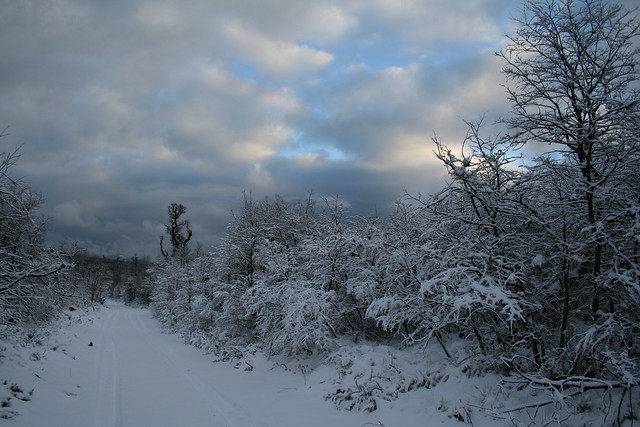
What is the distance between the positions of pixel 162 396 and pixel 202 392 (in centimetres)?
96

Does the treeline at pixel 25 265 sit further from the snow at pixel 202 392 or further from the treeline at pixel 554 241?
the treeline at pixel 554 241

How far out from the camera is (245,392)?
10070 mm

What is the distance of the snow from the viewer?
7348mm

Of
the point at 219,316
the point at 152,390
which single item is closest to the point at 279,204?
the point at 219,316

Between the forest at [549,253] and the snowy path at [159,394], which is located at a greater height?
the forest at [549,253]

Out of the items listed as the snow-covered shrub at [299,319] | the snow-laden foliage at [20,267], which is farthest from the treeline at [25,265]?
the snow-covered shrub at [299,319]

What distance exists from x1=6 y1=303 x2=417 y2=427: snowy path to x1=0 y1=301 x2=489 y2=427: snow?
0.02 metres

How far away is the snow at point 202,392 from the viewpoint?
7.35m

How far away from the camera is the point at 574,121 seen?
6.60m

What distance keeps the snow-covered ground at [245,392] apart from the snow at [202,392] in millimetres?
23

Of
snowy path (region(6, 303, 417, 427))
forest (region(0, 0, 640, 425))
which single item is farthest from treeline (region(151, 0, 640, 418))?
snowy path (region(6, 303, 417, 427))

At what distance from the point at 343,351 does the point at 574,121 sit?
8.04 m

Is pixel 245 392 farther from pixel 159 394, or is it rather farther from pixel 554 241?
pixel 554 241

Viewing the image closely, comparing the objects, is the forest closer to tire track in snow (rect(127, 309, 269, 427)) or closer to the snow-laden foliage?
the snow-laden foliage
